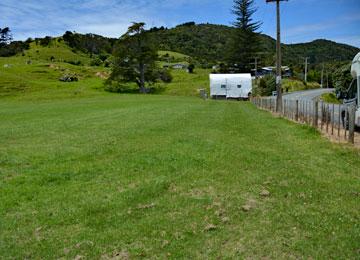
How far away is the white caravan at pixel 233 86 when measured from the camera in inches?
2271

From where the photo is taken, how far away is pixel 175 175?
7.95 meters

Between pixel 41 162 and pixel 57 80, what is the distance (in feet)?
212

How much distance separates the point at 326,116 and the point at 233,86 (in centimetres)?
4310

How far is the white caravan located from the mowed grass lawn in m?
46.6

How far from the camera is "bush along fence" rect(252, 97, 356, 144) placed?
39.1 ft

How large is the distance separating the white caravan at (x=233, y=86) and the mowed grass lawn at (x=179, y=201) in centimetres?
4665

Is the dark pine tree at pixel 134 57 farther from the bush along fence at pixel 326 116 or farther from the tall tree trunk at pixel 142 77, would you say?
the bush along fence at pixel 326 116

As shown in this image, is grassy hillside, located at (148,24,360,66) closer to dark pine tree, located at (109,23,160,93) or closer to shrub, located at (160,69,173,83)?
shrub, located at (160,69,173,83)

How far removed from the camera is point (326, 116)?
1505 cm

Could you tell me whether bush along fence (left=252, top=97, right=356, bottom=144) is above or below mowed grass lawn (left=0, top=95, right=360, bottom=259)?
above

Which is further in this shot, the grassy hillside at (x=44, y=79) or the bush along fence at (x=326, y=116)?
the grassy hillside at (x=44, y=79)

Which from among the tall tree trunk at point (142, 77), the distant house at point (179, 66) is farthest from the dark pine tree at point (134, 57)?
the distant house at point (179, 66)

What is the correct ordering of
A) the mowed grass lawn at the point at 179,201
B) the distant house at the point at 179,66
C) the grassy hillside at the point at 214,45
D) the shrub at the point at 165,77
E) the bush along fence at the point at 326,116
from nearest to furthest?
1. the mowed grass lawn at the point at 179,201
2. the bush along fence at the point at 326,116
3. the shrub at the point at 165,77
4. the distant house at the point at 179,66
5. the grassy hillside at the point at 214,45

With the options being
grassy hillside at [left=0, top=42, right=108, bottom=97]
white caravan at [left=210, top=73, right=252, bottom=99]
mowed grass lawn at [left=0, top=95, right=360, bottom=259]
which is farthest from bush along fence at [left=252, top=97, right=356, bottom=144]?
grassy hillside at [left=0, top=42, right=108, bottom=97]
